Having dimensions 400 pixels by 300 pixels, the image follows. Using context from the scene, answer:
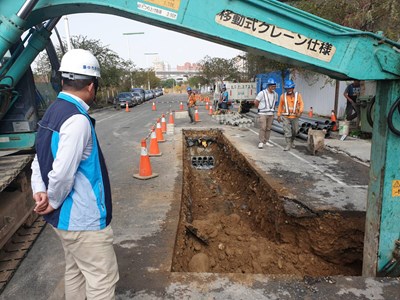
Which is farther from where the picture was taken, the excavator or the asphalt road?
the asphalt road

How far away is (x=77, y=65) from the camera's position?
2.02 m

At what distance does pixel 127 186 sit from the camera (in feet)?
20.5

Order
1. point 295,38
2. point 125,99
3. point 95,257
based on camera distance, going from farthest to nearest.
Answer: point 125,99 → point 295,38 → point 95,257

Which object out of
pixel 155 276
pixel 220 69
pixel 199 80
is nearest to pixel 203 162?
pixel 155 276

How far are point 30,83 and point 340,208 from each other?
532 centimetres

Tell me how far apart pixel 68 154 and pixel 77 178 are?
0.21m

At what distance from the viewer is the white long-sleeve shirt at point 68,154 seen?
6.19 feet

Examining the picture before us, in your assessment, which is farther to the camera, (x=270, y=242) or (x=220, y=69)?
(x=220, y=69)

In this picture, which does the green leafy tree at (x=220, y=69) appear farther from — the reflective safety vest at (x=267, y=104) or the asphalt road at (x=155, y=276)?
the asphalt road at (x=155, y=276)

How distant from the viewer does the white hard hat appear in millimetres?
2016

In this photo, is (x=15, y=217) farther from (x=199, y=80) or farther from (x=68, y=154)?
(x=199, y=80)

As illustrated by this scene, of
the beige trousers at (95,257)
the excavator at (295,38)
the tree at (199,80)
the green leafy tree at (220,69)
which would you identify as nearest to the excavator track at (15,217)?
the beige trousers at (95,257)

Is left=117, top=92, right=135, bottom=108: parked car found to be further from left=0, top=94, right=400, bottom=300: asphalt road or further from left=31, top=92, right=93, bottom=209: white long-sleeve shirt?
left=31, top=92, right=93, bottom=209: white long-sleeve shirt

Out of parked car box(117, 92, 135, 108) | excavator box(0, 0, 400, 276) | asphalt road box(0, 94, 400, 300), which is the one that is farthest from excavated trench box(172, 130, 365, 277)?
parked car box(117, 92, 135, 108)
